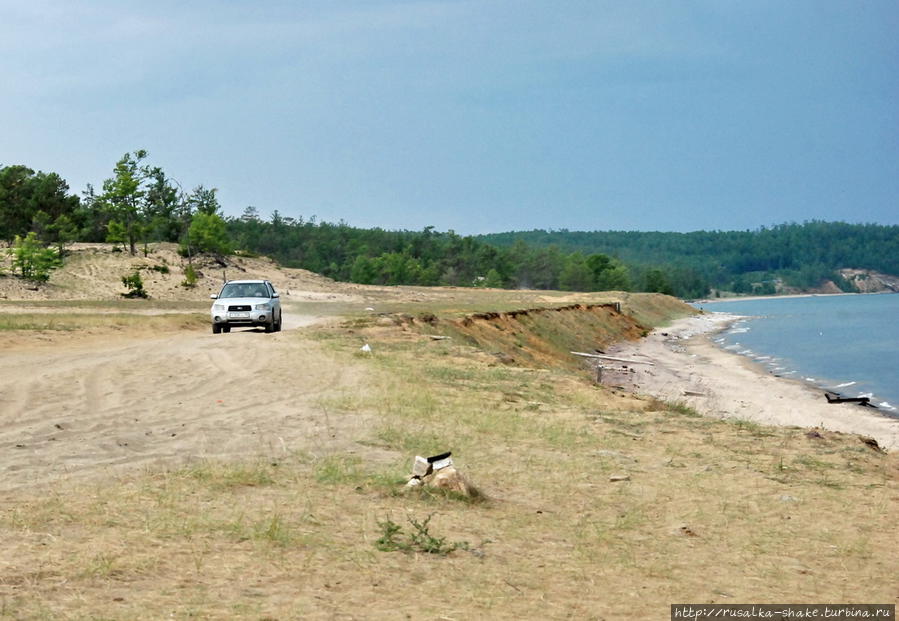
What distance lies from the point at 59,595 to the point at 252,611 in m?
1.19

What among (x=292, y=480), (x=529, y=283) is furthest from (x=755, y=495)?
(x=529, y=283)

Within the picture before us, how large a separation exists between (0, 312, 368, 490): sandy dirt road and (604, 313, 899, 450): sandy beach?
972cm

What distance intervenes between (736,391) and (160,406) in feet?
69.0

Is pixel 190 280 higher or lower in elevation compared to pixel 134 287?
higher

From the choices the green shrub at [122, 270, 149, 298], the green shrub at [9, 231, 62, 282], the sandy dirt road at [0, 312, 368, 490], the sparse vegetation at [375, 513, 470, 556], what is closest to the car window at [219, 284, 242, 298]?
the sandy dirt road at [0, 312, 368, 490]

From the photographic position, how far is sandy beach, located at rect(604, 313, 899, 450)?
22484 mm

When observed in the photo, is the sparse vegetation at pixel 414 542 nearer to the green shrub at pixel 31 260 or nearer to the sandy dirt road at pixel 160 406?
the sandy dirt road at pixel 160 406

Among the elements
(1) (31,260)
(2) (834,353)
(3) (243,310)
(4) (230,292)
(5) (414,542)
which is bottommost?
(2) (834,353)

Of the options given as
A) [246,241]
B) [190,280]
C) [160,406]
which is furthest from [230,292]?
[246,241]

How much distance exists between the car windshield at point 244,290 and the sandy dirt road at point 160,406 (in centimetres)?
576

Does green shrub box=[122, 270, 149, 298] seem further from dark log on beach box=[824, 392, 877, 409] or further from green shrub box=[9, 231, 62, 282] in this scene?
dark log on beach box=[824, 392, 877, 409]

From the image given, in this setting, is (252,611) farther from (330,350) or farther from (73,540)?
(330,350)

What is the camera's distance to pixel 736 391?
29.7 m

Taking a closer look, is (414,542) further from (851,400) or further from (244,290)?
(851,400)
